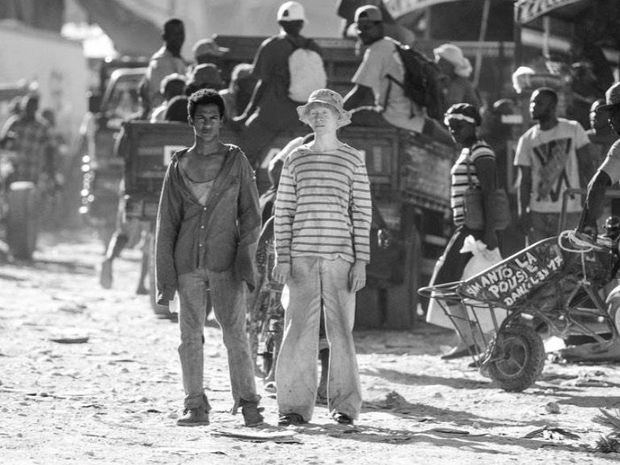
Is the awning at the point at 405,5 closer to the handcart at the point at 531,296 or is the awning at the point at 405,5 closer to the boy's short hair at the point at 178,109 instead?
the boy's short hair at the point at 178,109

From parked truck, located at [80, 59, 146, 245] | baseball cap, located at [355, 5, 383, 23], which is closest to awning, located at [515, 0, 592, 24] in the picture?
baseball cap, located at [355, 5, 383, 23]

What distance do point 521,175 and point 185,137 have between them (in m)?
2.88

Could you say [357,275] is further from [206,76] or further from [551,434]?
[206,76]

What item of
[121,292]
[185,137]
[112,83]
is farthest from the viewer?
[112,83]

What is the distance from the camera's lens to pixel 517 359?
10.9 metres

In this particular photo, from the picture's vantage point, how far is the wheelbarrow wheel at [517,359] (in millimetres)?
10781

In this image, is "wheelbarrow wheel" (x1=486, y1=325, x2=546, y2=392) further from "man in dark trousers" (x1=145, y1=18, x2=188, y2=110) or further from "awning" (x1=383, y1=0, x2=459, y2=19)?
"awning" (x1=383, y1=0, x2=459, y2=19)

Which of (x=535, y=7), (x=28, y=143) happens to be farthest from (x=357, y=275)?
(x=28, y=143)

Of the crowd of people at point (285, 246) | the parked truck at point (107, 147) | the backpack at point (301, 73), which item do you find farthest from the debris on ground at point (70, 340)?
the parked truck at point (107, 147)

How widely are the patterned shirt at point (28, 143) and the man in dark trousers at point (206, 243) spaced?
562 inches

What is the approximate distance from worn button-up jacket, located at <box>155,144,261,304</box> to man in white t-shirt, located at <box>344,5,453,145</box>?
496cm

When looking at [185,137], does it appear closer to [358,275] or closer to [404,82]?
[404,82]

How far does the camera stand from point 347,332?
945 centimetres

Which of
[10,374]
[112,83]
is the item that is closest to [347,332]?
[10,374]
